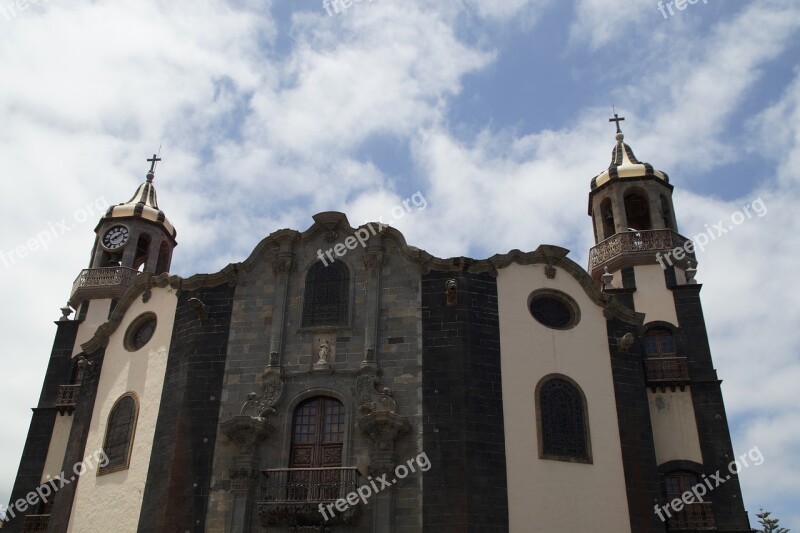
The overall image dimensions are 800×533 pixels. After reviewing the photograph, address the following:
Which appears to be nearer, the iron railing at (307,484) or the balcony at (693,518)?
the iron railing at (307,484)

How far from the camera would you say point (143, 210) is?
31.5 meters

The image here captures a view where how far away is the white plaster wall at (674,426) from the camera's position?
875 inches

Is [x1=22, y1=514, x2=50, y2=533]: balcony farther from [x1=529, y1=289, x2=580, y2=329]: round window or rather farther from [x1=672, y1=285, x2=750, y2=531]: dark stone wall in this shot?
[x1=672, y1=285, x2=750, y2=531]: dark stone wall

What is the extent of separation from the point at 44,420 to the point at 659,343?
20786mm

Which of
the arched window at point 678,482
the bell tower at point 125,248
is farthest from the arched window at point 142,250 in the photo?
the arched window at point 678,482

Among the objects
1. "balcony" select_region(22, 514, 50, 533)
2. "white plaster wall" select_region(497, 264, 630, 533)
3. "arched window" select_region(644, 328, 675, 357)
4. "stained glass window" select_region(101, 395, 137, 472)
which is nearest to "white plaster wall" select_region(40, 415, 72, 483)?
"balcony" select_region(22, 514, 50, 533)

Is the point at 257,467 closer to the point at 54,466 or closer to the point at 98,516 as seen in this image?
the point at 98,516

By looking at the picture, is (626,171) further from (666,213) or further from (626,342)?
(626,342)

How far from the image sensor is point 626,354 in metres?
22.2

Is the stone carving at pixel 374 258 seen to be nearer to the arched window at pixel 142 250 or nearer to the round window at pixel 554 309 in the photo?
the round window at pixel 554 309

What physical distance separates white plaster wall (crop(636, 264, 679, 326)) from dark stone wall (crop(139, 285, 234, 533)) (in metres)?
13.5

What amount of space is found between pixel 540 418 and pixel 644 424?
3.08m

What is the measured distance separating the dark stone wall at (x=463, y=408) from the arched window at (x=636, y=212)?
999 centimetres

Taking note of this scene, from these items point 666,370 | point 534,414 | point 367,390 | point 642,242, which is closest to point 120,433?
point 367,390
